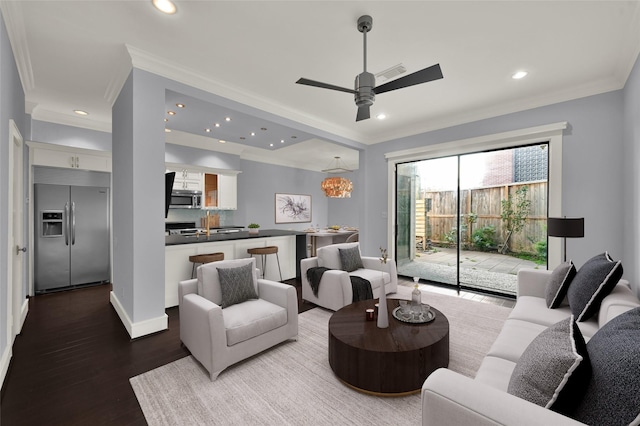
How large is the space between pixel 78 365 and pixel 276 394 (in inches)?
69.6

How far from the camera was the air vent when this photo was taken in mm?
3019

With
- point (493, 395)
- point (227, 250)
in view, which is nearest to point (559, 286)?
point (493, 395)

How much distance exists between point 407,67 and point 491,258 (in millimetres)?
3431

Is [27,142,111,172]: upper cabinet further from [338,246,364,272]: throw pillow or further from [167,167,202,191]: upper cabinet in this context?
[338,246,364,272]: throw pillow

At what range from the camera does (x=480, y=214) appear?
4652 mm

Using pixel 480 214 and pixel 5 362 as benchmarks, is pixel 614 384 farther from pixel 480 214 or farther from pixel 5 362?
pixel 480 214

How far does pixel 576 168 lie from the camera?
11.6 ft

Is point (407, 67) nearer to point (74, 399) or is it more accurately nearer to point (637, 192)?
point (637, 192)

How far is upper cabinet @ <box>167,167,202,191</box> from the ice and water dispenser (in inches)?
76.1

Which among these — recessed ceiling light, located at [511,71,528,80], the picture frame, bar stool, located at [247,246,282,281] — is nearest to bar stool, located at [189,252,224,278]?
bar stool, located at [247,246,282,281]

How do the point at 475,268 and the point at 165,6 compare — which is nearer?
the point at 165,6

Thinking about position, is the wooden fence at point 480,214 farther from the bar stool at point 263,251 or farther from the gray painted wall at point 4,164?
the gray painted wall at point 4,164

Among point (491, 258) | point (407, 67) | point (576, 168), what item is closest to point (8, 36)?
point (407, 67)

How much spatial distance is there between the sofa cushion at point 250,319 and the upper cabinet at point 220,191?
14.2ft
